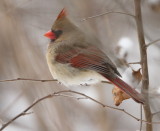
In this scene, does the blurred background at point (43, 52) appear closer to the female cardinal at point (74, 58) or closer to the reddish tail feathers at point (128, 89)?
the female cardinal at point (74, 58)

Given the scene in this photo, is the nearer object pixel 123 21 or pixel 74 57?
pixel 74 57

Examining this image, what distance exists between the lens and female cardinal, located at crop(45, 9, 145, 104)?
108 inches

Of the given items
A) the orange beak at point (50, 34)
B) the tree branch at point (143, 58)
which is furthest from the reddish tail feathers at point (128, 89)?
the orange beak at point (50, 34)

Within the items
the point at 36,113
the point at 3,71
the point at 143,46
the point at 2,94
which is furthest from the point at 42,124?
the point at 143,46

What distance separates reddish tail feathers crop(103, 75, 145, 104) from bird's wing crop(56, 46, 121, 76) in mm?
187

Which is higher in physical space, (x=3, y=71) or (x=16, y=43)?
(x=16, y=43)

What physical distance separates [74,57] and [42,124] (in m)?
1.10

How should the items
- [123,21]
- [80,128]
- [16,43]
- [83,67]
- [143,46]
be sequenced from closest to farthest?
[143,46] → [83,67] → [16,43] → [123,21] → [80,128]

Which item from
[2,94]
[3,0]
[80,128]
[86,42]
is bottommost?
[80,128]

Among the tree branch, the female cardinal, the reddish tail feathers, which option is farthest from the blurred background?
the tree branch

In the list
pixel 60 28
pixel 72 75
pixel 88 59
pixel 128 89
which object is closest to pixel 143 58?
pixel 128 89

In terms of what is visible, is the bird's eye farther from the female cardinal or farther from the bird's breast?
the bird's breast

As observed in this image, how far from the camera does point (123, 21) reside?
4.35 metres

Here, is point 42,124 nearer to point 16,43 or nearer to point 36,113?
point 36,113
